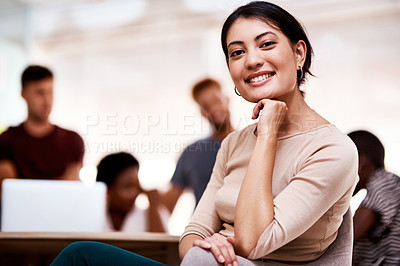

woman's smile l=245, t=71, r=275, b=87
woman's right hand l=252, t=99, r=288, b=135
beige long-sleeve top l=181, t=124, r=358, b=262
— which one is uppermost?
woman's smile l=245, t=71, r=275, b=87

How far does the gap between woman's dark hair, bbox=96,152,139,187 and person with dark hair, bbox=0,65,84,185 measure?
1.04ft

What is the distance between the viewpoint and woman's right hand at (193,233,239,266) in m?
1.03

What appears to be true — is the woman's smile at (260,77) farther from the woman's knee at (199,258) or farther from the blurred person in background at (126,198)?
the blurred person in background at (126,198)

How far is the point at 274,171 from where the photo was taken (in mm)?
1240

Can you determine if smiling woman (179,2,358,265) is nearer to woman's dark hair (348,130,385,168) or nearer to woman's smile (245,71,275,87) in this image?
woman's smile (245,71,275,87)

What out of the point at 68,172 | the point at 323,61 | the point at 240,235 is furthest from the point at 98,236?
the point at 323,61

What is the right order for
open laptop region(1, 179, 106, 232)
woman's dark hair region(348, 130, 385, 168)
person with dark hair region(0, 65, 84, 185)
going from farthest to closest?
person with dark hair region(0, 65, 84, 185) < woman's dark hair region(348, 130, 385, 168) < open laptop region(1, 179, 106, 232)

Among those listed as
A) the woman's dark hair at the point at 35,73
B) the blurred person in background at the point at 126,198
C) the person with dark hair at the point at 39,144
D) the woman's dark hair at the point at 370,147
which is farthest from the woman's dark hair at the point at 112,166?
the woman's dark hair at the point at 370,147

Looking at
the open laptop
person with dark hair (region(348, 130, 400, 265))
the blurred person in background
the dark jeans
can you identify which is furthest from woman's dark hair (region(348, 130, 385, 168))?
the blurred person in background

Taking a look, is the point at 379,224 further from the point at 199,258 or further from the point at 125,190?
the point at 125,190

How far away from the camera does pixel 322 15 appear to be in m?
5.00

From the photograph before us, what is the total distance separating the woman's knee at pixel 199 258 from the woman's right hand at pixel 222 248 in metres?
0.01

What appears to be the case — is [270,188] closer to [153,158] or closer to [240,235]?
[240,235]

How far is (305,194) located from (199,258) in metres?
0.28
